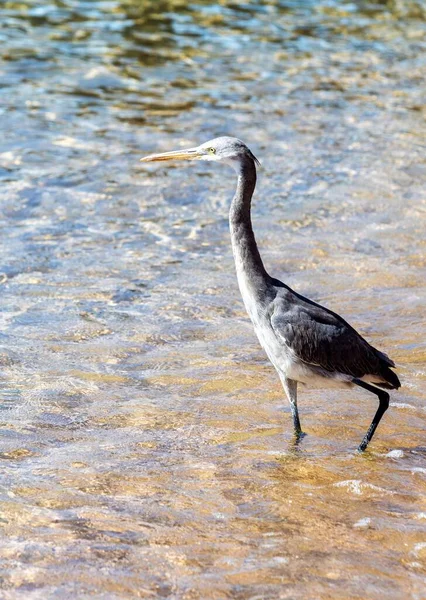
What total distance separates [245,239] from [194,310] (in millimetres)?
2410

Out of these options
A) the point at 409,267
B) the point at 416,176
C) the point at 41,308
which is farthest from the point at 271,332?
the point at 416,176

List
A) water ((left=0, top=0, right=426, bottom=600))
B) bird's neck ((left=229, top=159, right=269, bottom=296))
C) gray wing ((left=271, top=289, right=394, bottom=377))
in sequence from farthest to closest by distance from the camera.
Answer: bird's neck ((left=229, top=159, right=269, bottom=296)) → gray wing ((left=271, top=289, right=394, bottom=377)) → water ((left=0, top=0, right=426, bottom=600))

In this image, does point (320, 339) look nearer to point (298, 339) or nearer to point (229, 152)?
point (298, 339)

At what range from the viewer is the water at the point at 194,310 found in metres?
5.30

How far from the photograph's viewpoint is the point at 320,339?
6.50 m

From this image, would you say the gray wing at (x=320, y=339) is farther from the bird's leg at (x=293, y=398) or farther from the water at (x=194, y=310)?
the water at (x=194, y=310)

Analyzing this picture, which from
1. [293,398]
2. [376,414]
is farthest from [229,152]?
[376,414]

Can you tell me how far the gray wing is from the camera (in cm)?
645

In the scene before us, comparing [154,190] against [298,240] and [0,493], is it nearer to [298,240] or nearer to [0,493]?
[298,240]

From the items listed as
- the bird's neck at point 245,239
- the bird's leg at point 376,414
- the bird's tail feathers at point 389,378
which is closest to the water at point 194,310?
the bird's leg at point 376,414

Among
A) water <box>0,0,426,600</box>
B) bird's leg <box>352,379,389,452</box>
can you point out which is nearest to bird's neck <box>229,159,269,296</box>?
bird's leg <box>352,379,389,452</box>

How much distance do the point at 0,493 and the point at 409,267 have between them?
5430mm

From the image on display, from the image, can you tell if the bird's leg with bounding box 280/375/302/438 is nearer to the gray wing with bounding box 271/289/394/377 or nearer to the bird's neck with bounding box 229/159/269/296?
the gray wing with bounding box 271/289/394/377

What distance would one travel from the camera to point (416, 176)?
12812mm
